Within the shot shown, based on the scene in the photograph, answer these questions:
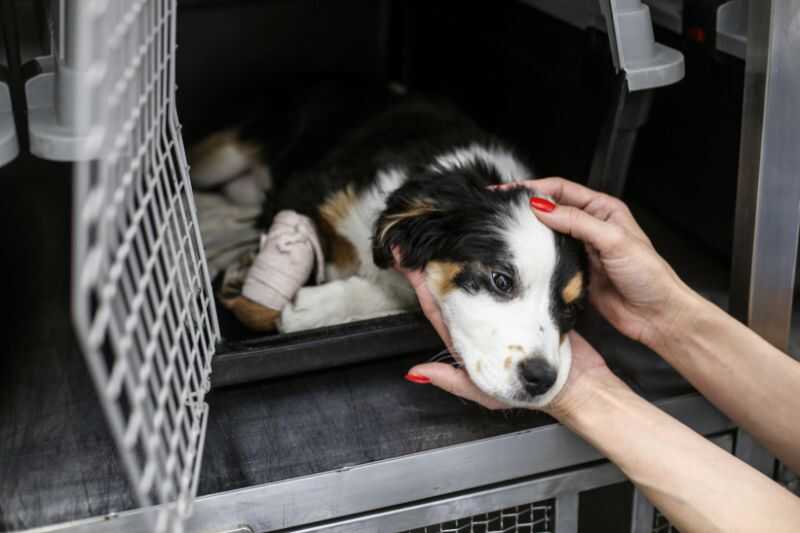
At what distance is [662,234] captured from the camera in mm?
1896

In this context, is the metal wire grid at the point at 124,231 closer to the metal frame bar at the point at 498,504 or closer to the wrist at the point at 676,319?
the metal frame bar at the point at 498,504

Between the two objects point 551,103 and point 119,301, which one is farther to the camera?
point 551,103

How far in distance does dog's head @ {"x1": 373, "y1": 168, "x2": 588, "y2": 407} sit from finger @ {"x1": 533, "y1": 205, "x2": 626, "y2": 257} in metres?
0.04

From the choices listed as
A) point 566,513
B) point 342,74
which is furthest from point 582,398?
point 342,74

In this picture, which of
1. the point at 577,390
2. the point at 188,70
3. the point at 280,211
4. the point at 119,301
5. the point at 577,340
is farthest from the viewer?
the point at 188,70

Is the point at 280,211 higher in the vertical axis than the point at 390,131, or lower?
lower

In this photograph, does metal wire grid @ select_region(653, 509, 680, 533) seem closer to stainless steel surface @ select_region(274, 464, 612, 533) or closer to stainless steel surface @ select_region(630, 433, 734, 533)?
stainless steel surface @ select_region(630, 433, 734, 533)

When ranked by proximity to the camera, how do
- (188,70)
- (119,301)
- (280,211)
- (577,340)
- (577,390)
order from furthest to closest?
(188,70) < (280,211) < (577,340) < (577,390) < (119,301)

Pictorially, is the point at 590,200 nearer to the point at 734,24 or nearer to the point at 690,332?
→ the point at 690,332

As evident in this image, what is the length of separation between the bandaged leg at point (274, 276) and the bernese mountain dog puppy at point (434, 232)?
0.03m

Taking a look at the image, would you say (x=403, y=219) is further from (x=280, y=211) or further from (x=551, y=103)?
(x=551, y=103)

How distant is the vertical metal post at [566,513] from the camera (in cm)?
129

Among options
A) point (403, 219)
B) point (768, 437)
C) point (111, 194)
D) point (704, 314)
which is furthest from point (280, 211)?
point (111, 194)

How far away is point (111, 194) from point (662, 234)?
1531mm
